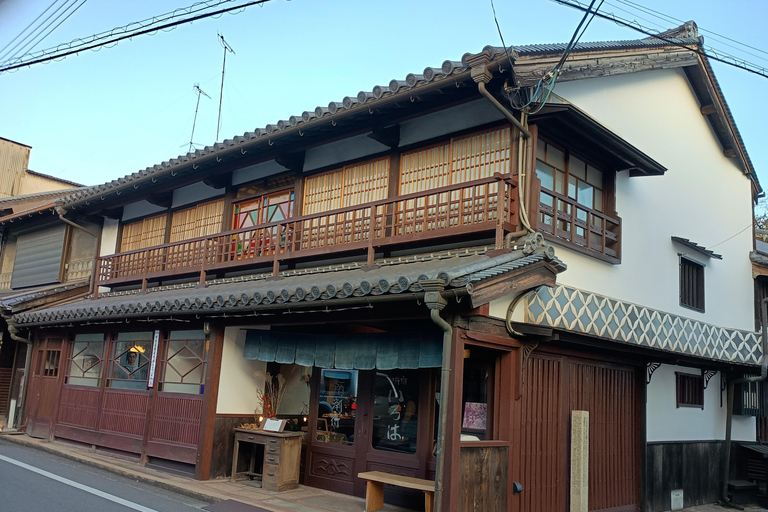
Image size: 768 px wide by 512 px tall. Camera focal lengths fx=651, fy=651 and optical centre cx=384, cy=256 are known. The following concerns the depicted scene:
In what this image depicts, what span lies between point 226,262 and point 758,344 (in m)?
11.5

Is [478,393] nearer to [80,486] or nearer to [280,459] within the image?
[280,459]

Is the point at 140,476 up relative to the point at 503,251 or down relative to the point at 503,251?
down

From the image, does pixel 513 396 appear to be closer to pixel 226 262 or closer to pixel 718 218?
pixel 226 262

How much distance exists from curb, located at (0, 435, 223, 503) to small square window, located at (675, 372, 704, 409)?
922cm

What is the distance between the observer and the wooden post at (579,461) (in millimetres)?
10141

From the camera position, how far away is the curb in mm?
10617

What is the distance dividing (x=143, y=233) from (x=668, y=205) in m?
12.9

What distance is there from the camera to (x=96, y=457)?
13680 millimetres

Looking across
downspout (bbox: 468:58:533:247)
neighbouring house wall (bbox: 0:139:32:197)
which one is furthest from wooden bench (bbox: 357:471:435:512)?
neighbouring house wall (bbox: 0:139:32:197)

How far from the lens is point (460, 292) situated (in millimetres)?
7555

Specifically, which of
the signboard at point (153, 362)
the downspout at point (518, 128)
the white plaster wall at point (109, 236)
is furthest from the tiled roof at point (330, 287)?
the white plaster wall at point (109, 236)

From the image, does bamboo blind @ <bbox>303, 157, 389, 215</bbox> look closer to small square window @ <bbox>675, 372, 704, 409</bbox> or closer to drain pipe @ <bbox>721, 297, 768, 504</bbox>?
small square window @ <bbox>675, 372, 704, 409</bbox>

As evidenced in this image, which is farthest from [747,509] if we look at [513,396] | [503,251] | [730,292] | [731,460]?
[503,251]

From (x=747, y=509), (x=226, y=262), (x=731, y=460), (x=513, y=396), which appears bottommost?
(x=747, y=509)
